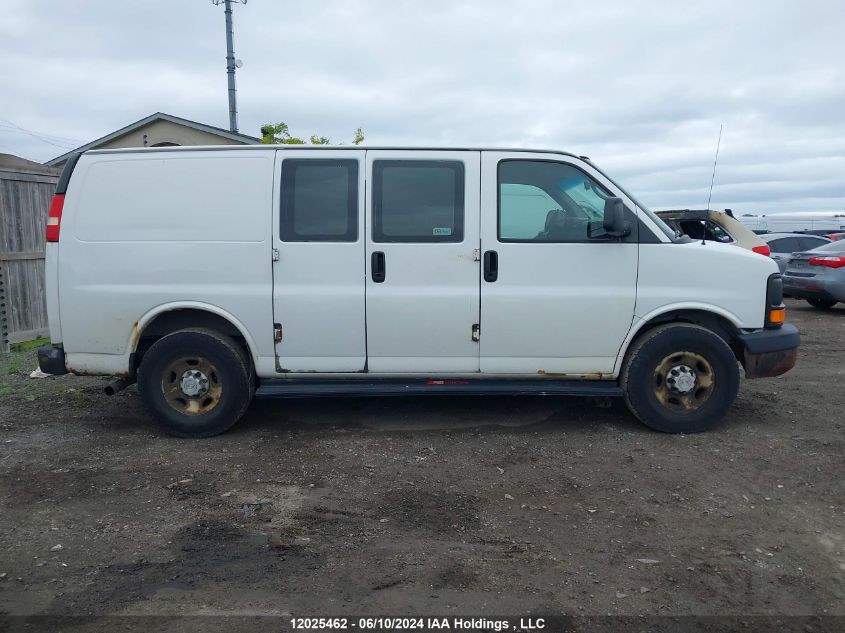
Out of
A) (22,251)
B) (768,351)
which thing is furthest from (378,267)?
(22,251)

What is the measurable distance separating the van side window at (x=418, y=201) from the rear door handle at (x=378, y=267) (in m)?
0.13

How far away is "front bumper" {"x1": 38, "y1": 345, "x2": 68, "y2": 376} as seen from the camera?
18.1 ft

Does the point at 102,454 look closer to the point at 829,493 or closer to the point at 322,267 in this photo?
the point at 322,267

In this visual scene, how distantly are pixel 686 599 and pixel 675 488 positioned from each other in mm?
1384

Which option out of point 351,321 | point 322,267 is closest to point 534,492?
point 351,321

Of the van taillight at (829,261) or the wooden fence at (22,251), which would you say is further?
the van taillight at (829,261)

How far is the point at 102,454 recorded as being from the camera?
5285 millimetres

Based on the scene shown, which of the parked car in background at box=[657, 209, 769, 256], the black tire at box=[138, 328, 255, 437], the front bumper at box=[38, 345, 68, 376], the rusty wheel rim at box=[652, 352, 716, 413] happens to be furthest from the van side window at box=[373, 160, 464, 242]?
the parked car in background at box=[657, 209, 769, 256]

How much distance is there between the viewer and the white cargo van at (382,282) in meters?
5.43

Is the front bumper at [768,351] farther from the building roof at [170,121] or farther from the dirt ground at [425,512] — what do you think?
the building roof at [170,121]

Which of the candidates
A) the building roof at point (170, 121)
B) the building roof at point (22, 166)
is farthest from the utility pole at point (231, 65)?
the building roof at point (22, 166)

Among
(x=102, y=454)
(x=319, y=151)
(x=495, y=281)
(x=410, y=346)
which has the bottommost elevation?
(x=102, y=454)

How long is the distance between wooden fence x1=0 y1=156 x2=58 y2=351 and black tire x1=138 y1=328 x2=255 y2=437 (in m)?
4.86

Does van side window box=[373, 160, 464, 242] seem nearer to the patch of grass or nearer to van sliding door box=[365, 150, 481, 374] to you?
van sliding door box=[365, 150, 481, 374]
